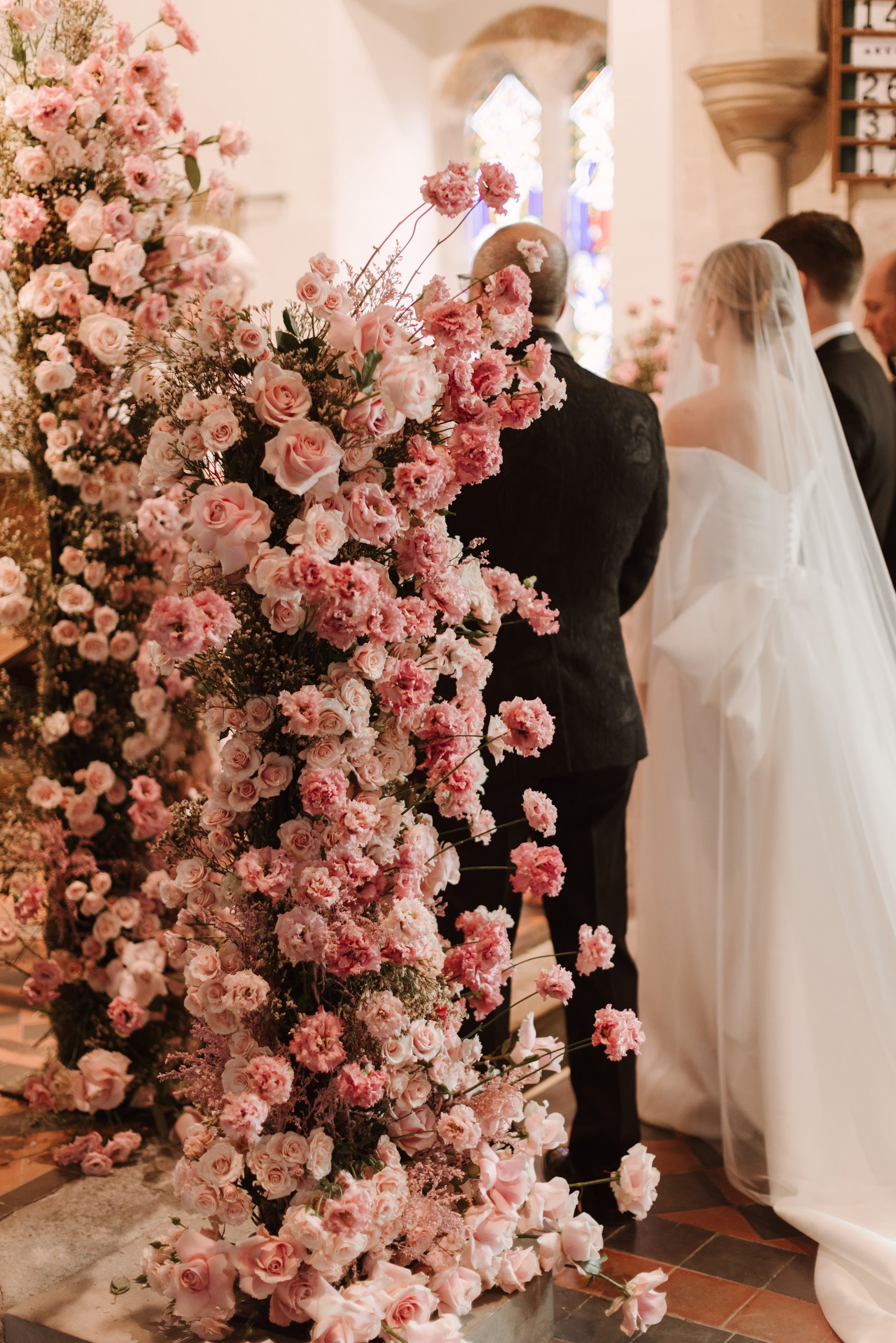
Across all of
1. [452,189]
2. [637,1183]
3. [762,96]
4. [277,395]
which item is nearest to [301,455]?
[277,395]

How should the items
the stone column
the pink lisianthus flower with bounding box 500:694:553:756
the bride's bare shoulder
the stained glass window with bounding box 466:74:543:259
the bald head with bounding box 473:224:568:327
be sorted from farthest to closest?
the stained glass window with bounding box 466:74:543:259 → the stone column → the bride's bare shoulder → the bald head with bounding box 473:224:568:327 → the pink lisianthus flower with bounding box 500:694:553:756

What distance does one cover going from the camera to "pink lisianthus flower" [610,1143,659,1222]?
2295 millimetres

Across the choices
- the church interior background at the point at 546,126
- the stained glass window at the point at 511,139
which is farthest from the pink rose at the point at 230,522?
the stained glass window at the point at 511,139

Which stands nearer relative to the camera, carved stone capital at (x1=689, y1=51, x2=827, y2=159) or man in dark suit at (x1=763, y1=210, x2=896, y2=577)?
man in dark suit at (x1=763, y1=210, x2=896, y2=577)

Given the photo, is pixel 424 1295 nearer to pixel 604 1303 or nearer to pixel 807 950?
pixel 604 1303

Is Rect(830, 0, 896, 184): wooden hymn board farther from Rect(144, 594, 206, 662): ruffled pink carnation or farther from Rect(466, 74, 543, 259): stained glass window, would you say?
Rect(144, 594, 206, 662): ruffled pink carnation

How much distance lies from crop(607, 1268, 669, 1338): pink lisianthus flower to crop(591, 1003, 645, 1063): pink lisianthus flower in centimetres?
38

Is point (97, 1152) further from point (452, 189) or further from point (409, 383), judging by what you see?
point (452, 189)

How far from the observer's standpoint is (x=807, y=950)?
3.10m

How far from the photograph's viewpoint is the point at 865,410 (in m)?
3.61

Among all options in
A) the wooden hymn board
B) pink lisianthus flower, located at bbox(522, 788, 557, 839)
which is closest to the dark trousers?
pink lisianthus flower, located at bbox(522, 788, 557, 839)

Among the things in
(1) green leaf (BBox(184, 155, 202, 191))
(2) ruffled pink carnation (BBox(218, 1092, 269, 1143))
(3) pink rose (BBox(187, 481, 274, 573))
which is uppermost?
(1) green leaf (BBox(184, 155, 202, 191))

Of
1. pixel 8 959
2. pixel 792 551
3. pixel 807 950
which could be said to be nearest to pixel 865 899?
pixel 807 950

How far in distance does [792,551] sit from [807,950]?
95 cm
